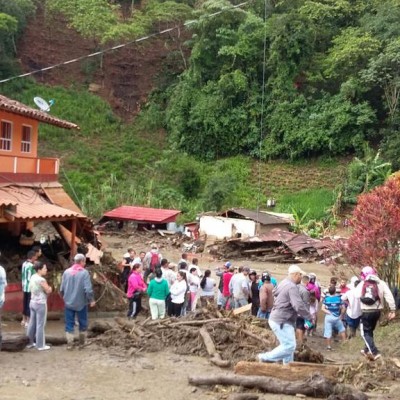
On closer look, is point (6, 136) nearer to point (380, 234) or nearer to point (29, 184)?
point (29, 184)

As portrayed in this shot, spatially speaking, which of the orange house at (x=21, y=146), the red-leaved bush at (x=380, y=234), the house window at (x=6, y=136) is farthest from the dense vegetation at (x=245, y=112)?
the red-leaved bush at (x=380, y=234)

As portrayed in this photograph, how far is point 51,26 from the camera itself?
5750cm

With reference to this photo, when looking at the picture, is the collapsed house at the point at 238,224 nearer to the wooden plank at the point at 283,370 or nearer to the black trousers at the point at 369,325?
the black trousers at the point at 369,325

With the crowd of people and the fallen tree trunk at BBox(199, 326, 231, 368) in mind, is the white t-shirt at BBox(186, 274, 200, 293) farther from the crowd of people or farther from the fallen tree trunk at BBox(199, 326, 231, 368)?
the fallen tree trunk at BBox(199, 326, 231, 368)

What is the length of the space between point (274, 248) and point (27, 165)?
49.2ft

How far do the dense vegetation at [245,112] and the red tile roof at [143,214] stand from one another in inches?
89.6

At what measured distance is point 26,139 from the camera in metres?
20.7

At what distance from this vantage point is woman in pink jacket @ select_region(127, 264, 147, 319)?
13.7 m

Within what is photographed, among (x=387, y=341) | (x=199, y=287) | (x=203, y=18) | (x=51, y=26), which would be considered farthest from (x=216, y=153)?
(x=387, y=341)

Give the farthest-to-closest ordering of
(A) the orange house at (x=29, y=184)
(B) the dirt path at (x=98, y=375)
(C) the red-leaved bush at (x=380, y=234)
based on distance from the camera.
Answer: (A) the orange house at (x=29, y=184)
(C) the red-leaved bush at (x=380, y=234)
(B) the dirt path at (x=98, y=375)

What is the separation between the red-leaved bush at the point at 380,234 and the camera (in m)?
14.8

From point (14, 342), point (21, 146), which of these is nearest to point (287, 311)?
point (14, 342)

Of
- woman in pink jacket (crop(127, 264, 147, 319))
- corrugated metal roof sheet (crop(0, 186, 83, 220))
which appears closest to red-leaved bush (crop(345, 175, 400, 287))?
woman in pink jacket (crop(127, 264, 147, 319))

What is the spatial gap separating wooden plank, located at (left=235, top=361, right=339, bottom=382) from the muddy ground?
47cm
